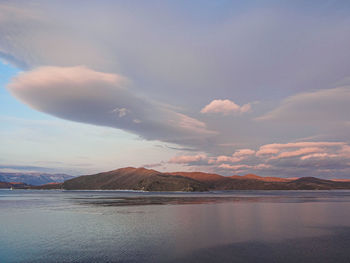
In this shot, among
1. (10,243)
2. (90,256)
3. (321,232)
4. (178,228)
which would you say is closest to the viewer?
(90,256)

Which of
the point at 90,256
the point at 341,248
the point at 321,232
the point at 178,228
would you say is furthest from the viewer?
the point at 178,228

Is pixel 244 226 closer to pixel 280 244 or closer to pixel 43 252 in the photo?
pixel 280 244

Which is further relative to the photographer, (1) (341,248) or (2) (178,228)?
(2) (178,228)

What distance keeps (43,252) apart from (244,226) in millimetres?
30644

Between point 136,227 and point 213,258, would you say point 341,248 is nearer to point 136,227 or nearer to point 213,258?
point 213,258

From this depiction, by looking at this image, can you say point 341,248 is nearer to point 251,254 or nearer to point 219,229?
point 251,254

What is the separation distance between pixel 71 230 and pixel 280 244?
29829mm

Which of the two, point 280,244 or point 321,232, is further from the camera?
point 321,232

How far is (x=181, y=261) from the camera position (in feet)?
82.5

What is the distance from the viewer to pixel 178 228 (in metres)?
43.2

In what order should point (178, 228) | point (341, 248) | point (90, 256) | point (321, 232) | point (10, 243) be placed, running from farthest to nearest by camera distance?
point (178, 228) → point (321, 232) → point (10, 243) → point (341, 248) → point (90, 256)

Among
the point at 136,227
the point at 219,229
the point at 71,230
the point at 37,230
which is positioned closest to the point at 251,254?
the point at 219,229

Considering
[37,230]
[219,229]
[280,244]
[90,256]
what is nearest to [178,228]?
[219,229]

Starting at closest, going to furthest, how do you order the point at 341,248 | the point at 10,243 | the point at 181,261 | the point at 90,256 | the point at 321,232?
the point at 181,261 < the point at 90,256 < the point at 341,248 < the point at 10,243 < the point at 321,232
